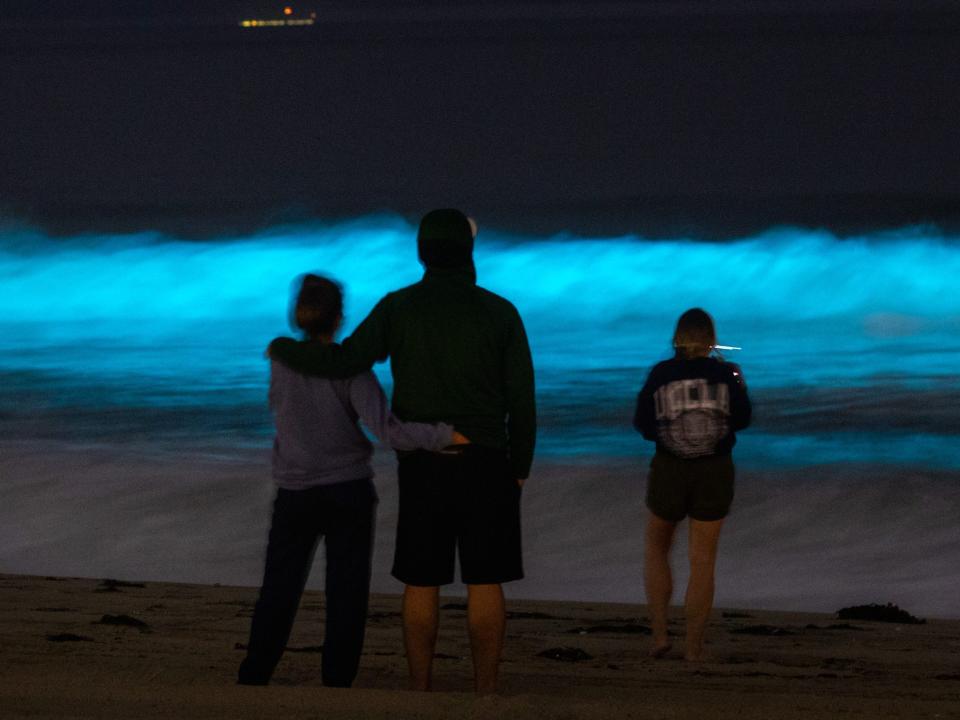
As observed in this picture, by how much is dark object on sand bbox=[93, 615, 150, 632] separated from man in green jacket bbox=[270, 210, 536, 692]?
75.8 inches

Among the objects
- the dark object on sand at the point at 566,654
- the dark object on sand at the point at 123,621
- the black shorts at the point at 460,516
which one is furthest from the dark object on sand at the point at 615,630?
the black shorts at the point at 460,516

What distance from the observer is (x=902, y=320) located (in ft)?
94.1

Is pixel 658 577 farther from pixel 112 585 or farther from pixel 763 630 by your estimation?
pixel 112 585

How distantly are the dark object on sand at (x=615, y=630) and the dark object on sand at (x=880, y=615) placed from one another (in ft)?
3.46

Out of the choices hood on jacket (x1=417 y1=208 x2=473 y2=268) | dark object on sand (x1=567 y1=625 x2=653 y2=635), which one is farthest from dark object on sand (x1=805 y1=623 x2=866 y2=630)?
hood on jacket (x1=417 y1=208 x2=473 y2=268)

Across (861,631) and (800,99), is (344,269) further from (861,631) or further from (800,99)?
(861,631)

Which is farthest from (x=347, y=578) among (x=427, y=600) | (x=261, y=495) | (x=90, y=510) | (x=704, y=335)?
(x=261, y=495)

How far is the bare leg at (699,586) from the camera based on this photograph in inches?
165

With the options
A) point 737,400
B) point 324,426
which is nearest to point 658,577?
point 737,400

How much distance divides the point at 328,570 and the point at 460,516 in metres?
0.35

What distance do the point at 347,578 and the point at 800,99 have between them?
30.6 m

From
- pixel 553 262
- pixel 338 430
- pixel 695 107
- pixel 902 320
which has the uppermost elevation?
pixel 695 107

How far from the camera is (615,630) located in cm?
502

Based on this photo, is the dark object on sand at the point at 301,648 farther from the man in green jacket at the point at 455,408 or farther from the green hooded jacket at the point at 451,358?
the green hooded jacket at the point at 451,358
